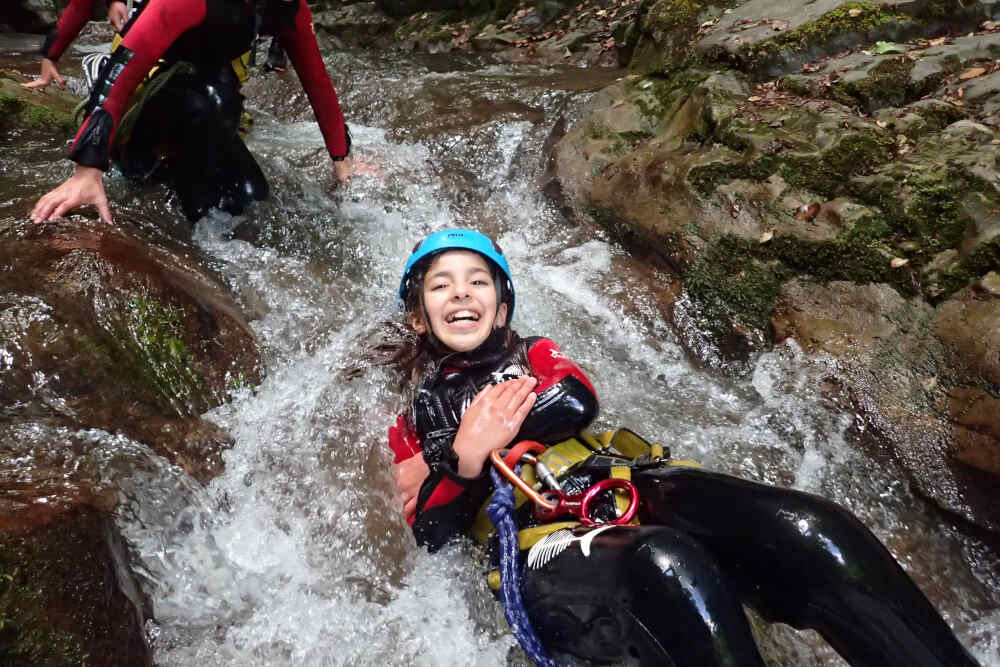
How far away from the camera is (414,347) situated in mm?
→ 3236

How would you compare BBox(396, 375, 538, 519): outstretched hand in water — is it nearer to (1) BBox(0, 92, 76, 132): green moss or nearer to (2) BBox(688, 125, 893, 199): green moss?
(2) BBox(688, 125, 893, 199): green moss

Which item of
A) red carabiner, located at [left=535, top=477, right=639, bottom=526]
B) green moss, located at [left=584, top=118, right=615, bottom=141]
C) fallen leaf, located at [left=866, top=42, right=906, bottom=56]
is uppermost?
fallen leaf, located at [left=866, top=42, right=906, bottom=56]

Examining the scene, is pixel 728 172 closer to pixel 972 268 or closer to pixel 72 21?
pixel 972 268

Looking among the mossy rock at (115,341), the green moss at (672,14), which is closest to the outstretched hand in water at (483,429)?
the mossy rock at (115,341)

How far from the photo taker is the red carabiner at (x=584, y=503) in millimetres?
2236

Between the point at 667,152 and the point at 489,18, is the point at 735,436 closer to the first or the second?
the point at 667,152

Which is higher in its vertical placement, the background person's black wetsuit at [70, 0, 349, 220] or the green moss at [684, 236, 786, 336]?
the background person's black wetsuit at [70, 0, 349, 220]

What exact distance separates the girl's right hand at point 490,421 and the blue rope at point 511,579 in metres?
0.16

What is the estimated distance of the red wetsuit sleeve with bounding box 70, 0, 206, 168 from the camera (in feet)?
10.2

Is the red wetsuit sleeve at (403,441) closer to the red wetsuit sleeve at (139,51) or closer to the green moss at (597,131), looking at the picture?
the red wetsuit sleeve at (139,51)

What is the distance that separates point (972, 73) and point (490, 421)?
14.6ft

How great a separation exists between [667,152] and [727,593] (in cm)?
387

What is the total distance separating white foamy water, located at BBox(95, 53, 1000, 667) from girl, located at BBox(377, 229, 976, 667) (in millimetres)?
405

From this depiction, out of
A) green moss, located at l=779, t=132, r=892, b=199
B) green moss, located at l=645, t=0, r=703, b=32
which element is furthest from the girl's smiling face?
green moss, located at l=645, t=0, r=703, b=32
